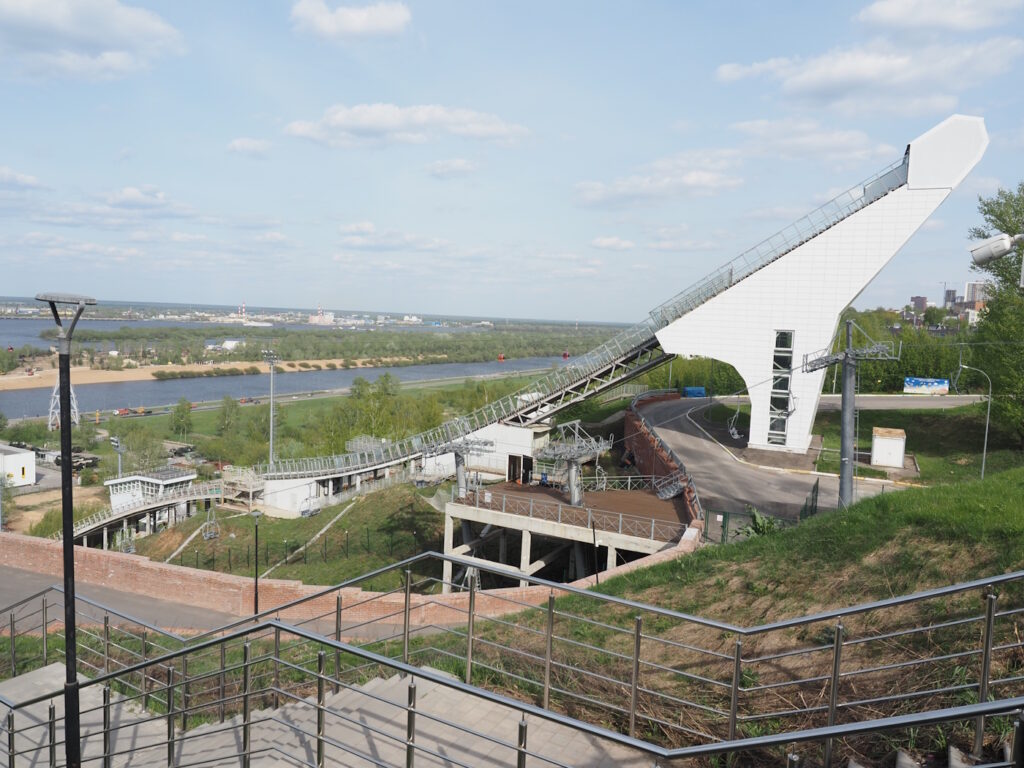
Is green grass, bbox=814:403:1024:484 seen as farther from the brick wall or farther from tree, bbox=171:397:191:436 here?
tree, bbox=171:397:191:436

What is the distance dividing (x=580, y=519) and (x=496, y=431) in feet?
43.6

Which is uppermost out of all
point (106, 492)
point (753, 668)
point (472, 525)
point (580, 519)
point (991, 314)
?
point (991, 314)

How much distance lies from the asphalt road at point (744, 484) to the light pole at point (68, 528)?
45.3 ft

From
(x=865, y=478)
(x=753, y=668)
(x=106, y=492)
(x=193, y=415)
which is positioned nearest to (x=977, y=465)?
(x=865, y=478)

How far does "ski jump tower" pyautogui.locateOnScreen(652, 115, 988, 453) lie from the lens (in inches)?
865

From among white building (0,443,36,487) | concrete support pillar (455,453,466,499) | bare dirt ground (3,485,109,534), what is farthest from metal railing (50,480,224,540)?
concrete support pillar (455,453,466,499)

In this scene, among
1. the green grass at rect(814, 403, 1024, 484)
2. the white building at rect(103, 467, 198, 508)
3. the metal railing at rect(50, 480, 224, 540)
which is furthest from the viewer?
the white building at rect(103, 467, 198, 508)

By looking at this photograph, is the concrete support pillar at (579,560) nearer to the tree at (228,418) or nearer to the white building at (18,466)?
the white building at (18,466)

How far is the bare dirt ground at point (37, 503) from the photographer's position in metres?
41.6

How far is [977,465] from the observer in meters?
23.5

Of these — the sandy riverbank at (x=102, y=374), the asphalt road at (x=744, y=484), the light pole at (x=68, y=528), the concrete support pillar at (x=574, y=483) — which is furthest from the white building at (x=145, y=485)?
the sandy riverbank at (x=102, y=374)

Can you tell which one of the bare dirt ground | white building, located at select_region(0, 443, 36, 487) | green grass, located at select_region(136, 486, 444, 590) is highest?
green grass, located at select_region(136, 486, 444, 590)

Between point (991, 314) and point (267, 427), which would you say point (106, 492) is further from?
point (991, 314)

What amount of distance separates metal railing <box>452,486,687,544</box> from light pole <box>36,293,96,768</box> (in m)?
12.2
